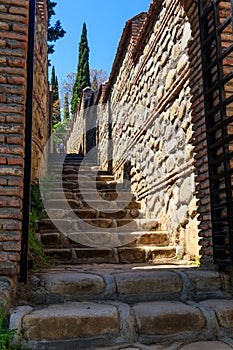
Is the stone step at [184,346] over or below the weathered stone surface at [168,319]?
below

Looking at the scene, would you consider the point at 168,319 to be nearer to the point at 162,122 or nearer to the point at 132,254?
the point at 132,254

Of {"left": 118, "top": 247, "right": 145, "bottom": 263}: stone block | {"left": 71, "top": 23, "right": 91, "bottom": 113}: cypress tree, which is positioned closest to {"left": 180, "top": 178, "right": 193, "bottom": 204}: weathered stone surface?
{"left": 118, "top": 247, "right": 145, "bottom": 263}: stone block

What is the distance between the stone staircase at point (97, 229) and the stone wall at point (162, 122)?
8.8 inches

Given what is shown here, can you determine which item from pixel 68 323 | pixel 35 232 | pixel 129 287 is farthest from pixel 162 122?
pixel 68 323

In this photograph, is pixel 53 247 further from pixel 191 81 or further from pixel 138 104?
pixel 138 104

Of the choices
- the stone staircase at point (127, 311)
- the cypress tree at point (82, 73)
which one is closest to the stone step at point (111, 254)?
the stone staircase at point (127, 311)

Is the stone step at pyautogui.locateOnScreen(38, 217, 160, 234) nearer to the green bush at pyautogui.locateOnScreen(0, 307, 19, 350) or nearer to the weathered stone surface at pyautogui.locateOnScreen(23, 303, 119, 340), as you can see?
the weathered stone surface at pyautogui.locateOnScreen(23, 303, 119, 340)

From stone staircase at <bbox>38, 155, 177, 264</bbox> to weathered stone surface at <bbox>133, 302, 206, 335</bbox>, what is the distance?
5.27 ft

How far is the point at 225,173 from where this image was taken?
8.47 ft

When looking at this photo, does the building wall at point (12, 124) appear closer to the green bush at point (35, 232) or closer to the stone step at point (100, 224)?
the green bush at point (35, 232)

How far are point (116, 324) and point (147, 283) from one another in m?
0.54

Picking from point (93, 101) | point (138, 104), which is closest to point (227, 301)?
point (138, 104)

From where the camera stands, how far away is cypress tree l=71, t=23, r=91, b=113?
1814 cm

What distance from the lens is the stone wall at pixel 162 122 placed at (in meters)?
3.72
